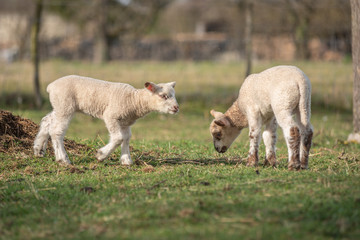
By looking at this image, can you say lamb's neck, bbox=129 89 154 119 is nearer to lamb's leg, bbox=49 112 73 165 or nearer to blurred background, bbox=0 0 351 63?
lamb's leg, bbox=49 112 73 165

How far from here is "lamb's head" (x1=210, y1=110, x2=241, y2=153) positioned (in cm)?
838

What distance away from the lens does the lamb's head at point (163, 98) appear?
24.9 ft

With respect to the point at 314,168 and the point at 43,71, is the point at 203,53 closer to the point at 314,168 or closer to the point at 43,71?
the point at 43,71

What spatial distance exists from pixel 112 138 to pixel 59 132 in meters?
0.91

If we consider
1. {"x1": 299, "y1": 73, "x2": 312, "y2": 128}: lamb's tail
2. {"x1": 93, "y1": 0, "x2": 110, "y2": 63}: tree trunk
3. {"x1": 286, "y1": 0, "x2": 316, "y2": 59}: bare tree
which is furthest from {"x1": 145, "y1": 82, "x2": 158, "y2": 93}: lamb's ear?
{"x1": 286, "y1": 0, "x2": 316, "y2": 59}: bare tree

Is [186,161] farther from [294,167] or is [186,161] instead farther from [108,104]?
[294,167]

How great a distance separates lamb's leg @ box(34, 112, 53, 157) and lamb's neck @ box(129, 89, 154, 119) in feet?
4.96

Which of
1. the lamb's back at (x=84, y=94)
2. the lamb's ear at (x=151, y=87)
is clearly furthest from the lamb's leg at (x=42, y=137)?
the lamb's ear at (x=151, y=87)

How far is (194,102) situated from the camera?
18.5 meters

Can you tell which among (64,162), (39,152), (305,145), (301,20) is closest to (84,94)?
(64,162)

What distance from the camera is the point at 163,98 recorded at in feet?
25.1

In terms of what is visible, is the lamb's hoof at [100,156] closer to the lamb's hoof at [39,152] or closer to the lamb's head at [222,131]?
the lamb's hoof at [39,152]

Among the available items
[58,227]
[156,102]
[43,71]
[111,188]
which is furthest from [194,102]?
[58,227]

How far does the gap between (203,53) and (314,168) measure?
2423 cm
